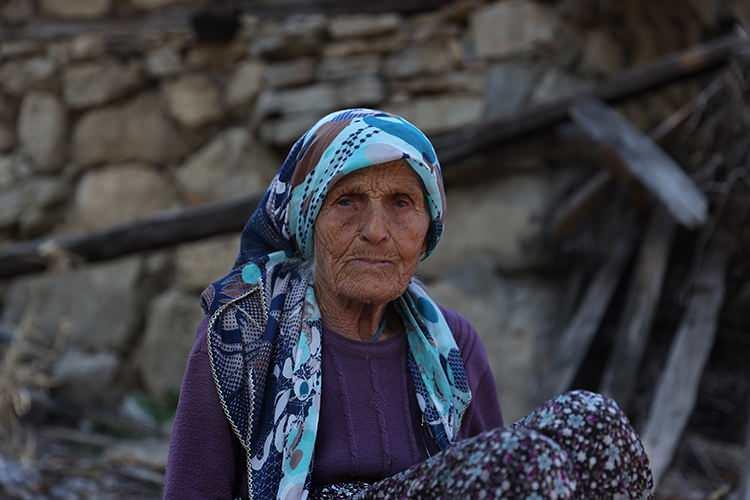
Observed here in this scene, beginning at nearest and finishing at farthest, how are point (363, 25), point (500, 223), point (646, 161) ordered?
point (646, 161), point (500, 223), point (363, 25)

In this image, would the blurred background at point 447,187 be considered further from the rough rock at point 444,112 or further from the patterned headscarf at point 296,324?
the patterned headscarf at point 296,324

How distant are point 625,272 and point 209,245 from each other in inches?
74.3

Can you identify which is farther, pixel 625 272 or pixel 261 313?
pixel 625 272

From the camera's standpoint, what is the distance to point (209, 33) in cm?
471

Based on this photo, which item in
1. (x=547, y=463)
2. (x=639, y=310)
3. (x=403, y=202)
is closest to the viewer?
(x=547, y=463)

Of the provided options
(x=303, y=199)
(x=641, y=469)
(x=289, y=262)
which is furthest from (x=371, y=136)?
(x=641, y=469)

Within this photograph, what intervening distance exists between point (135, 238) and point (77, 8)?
169 cm

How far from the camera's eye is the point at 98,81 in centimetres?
499

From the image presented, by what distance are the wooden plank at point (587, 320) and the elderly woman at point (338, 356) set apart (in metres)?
1.84

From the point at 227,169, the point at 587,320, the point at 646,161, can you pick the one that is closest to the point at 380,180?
the point at 646,161

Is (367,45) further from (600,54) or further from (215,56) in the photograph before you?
(600,54)

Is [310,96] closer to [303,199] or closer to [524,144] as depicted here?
[524,144]

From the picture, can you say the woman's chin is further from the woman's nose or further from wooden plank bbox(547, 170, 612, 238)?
wooden plank bbox(547, 170, 612, 238)

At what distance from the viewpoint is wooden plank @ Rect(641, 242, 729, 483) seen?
3301mm
